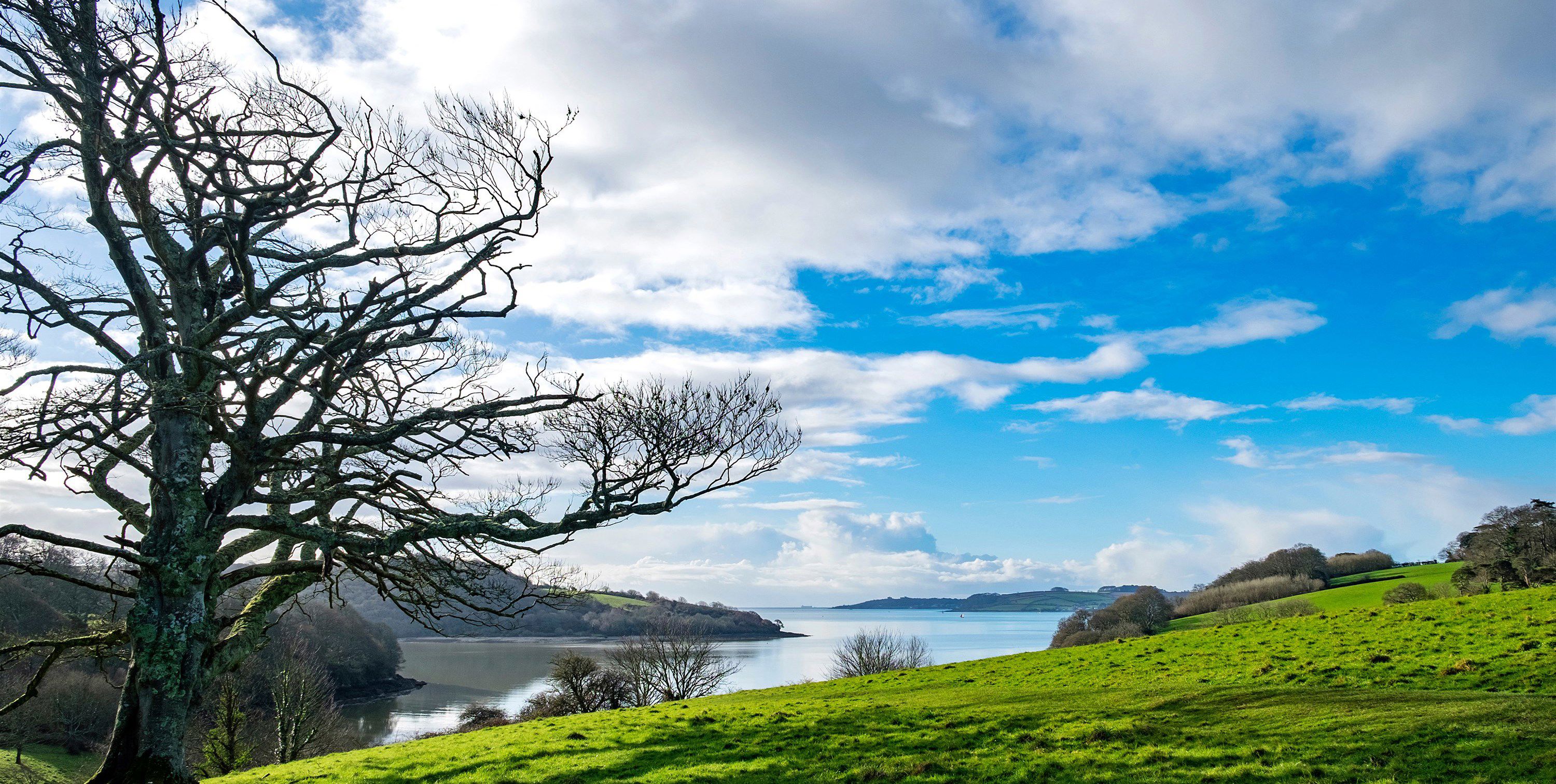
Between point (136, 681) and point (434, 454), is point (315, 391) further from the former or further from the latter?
point (136, 681)

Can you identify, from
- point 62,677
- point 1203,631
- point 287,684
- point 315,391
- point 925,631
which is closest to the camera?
point 315,391

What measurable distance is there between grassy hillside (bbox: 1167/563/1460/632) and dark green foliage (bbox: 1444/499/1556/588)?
462 cm

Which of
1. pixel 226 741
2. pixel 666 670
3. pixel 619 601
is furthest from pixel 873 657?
pixel 619 601

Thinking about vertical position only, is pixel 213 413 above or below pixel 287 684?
above

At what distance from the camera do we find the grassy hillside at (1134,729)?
1093 centimetres

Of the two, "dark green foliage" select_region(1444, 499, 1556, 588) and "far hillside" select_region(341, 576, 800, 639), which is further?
"far hillside" select_region(341, 576, 800, 639)

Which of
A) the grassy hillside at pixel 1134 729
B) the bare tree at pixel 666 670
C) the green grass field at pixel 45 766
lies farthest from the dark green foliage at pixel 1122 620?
the green grass field at pixel 45 766

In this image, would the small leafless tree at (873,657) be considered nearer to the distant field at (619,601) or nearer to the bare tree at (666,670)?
the bare tree at (666,670)

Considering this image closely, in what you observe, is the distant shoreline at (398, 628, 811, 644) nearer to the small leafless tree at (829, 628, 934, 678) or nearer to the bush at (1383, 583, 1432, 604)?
the small leafless tree at (829, 628, 934, 678)

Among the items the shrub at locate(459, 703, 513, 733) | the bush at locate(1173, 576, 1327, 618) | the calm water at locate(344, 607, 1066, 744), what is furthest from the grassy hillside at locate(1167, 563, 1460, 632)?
the shrub at locate(459, 703, 513, 733)

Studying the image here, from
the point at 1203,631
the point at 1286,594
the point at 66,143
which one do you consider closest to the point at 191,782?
the point at 66,143

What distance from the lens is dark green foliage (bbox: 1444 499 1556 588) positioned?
150 ft

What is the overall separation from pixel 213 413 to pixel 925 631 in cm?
19037

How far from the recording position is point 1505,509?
210 feet
